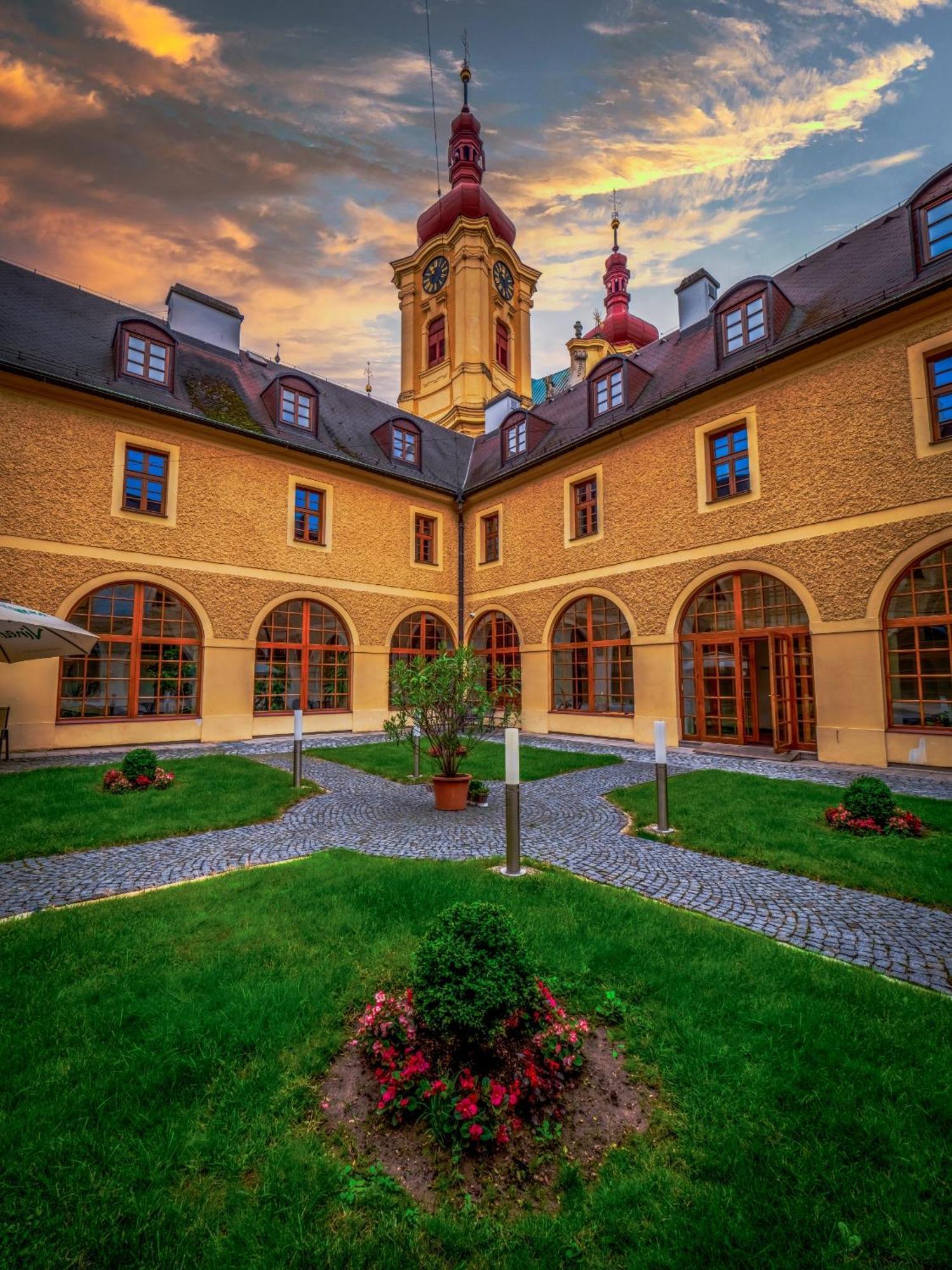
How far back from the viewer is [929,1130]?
1.99 meters

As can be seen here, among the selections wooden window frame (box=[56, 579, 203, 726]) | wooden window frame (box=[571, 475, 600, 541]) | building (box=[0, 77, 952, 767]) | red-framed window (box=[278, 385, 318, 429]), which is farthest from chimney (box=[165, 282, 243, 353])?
wooden window frame (box=[571, 475, 600, 541])

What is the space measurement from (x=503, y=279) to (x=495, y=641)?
68.4 ft

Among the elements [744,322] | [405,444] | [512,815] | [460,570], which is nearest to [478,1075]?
[512,815]

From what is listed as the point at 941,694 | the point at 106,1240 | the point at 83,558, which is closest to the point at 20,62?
the point at 83,558

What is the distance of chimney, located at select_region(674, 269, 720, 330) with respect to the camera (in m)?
15.3

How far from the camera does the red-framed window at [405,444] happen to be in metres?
18.1

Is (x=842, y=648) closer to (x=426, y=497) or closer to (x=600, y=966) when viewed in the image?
(x=600, y=966)

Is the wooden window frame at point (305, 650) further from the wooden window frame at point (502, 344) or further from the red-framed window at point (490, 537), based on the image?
the wooden window frame at point (502, 344)

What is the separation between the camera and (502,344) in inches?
1100

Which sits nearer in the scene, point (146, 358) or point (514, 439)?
point (146, 358)

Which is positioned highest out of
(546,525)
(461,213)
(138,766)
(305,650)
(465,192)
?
(465,192)

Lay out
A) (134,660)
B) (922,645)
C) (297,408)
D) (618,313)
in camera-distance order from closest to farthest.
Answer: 1. (922,645)
2. (134,660)
3. (297,408)
4. (618,313)

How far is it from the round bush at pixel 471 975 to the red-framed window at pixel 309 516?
46.7 ft

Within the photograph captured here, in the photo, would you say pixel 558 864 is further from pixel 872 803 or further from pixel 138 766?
pixel 138 766
